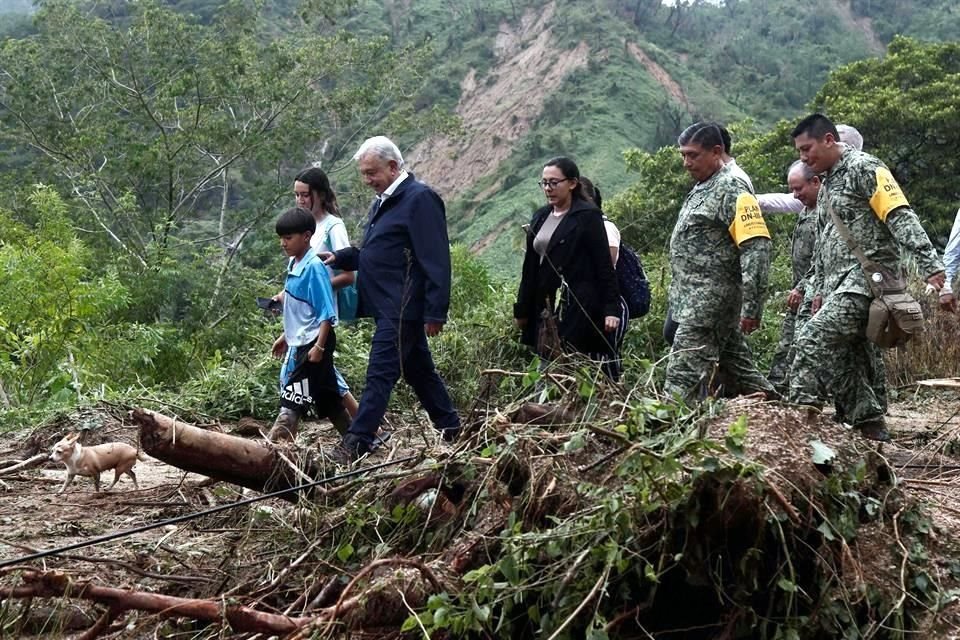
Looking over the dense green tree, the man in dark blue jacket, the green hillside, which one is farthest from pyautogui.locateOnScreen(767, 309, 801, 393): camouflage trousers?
the green hillside

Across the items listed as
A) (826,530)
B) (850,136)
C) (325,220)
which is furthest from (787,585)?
(850,136)

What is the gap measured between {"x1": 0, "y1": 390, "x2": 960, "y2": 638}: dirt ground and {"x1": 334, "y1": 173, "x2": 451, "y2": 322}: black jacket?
600 millimetres

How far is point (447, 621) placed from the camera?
2736 mm

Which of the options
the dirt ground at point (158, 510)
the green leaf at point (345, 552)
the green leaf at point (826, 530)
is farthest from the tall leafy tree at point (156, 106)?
the green leaf at point (826, 530)

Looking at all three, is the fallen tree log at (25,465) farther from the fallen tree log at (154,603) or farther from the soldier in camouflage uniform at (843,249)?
the soldier in camouflage uniform at (843,249)

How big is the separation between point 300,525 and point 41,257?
547 centimetres

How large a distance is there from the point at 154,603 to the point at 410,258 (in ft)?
7.83

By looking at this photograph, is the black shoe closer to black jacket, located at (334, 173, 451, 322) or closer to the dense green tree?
black jacket, located at (334, 173, 451, 322)

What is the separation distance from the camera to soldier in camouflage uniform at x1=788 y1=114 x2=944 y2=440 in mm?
4871

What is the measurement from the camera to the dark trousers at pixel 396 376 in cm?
481

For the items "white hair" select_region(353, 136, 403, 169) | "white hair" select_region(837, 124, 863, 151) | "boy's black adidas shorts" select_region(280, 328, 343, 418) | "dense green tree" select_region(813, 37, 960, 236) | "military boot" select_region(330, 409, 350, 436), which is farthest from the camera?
"dense green tree" select_region(813, 37, 960, 236)

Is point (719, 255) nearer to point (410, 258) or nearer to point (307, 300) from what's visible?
point (410, 258)

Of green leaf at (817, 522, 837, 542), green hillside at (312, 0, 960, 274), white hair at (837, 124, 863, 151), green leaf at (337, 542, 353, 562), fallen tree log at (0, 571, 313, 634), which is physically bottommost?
green hillside at (312, 0, 960, 274)

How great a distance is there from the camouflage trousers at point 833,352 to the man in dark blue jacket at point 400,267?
1.62m
